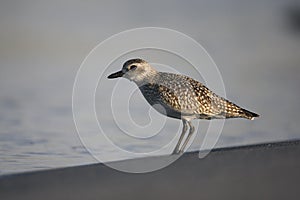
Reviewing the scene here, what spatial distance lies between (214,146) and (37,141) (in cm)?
207

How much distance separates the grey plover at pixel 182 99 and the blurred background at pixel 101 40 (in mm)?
421

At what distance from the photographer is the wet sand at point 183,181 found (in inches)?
282

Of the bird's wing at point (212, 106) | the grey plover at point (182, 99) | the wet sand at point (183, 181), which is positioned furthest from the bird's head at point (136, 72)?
the wet sand at point (183, 181)

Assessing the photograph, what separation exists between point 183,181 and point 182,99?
2.26 m

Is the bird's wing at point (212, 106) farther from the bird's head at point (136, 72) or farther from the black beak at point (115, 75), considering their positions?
the black beak at point (115, 75)

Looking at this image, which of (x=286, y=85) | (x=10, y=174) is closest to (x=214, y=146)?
(x=10, y=174)

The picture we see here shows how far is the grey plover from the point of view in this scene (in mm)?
9719

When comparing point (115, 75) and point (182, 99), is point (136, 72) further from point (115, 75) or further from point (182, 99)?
point (182, 99)

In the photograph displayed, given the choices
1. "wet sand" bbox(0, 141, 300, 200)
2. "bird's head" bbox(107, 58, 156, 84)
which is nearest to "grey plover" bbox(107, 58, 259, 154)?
"bird's head" bbox(107, 58, 156, 84)

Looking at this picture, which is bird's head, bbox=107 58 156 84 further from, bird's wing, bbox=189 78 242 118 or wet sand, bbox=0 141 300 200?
wet sand, bbox=0 141 300 200

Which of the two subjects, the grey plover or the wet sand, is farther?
the grey plover

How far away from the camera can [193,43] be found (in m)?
14.6

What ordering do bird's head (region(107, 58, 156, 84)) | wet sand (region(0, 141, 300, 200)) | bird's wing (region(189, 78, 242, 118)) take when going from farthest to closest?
bird's head (region(107, 58, 156, 84)), bird's wing (region(189, 78, 242, 118)), wet sand (region(0, 141, 300, 200))

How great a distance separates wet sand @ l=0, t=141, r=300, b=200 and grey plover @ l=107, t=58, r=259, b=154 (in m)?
1.23
